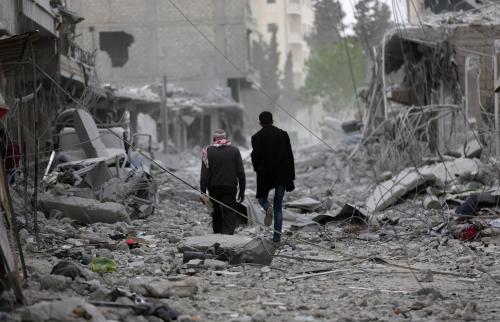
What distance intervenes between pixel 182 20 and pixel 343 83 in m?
21.1

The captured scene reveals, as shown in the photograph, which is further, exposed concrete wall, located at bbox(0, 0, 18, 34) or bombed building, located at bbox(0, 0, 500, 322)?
exposed concrete wall, located at bbox(0, 0, 18, 34)

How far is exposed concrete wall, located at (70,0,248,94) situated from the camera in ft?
157

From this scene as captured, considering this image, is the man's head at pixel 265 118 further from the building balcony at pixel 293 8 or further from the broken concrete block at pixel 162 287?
the building balcony at pixel 293 8

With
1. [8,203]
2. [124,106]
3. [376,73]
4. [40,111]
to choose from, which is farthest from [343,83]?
[8,203]

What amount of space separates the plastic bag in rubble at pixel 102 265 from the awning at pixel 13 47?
6.51 ft

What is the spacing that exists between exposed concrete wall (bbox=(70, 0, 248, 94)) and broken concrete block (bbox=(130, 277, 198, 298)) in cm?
4083

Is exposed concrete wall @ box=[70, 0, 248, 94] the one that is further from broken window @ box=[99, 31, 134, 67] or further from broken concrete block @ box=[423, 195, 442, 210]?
broken concrete block @ box=[423, 195, 442, 210]

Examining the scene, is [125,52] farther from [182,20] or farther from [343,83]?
[343,83]

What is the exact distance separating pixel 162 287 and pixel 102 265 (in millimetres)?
1605

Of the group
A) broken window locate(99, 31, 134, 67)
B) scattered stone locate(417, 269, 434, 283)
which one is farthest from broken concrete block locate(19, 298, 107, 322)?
broken window locate(99, 31, 134, 67)

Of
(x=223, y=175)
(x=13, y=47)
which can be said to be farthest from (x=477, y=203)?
(x=13, y=47)

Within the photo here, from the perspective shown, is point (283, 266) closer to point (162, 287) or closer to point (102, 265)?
point (102, 265)

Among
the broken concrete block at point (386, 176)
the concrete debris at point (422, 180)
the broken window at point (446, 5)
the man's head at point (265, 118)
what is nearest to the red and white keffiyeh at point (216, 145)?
the man's head at point (265, 118)

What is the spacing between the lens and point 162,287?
269 inches
